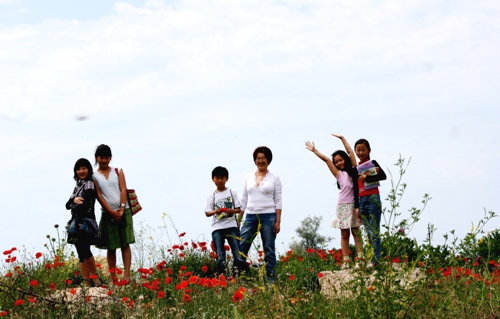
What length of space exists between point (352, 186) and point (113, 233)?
3315 mm

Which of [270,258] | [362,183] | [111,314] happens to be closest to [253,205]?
[270,258]

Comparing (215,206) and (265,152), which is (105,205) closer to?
(215,206)

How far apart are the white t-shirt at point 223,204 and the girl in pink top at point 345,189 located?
4.23ft

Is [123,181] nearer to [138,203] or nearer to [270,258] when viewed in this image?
[138,203]

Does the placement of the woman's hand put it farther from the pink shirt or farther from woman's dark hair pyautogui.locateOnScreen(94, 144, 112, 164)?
woman's dark hair pyautogui.locateOnScreen(94, 144, 112, 164)

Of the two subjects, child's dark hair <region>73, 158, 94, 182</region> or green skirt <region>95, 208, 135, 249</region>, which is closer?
child's dark hair <region>73, 158, 94, 182</region>

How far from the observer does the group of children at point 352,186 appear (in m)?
9.36

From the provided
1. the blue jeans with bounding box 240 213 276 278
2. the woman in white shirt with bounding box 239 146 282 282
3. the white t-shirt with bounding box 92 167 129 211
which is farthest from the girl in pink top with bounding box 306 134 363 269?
the white t-shirt with bounding box 92 167 129 211

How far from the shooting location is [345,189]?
9.62 meters

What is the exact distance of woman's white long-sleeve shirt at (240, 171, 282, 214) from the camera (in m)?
9.01

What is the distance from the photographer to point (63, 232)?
33.2 ft

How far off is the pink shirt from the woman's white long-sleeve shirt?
Result: 3.28ft

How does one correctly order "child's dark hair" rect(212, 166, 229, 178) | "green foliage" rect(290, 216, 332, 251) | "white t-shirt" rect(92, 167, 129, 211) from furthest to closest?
"green foliage" rect(290, 216, 332, 251), "child's dark hair" rect(212, 166, 229, 178), "white t-shirt" rect(92, 167, 129, 211)

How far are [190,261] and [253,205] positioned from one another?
188cm
